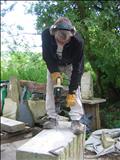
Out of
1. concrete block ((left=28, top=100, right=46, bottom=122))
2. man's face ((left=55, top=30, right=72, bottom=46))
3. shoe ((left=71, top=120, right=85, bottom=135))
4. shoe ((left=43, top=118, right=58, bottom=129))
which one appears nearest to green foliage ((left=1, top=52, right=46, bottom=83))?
concrete block ((left=28, top=100, right=46, bottom=122))

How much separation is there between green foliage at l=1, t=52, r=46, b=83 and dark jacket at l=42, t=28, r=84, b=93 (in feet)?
10.4

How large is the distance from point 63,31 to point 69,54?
314 mm

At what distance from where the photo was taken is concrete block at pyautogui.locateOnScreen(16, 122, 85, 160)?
309 centimetres

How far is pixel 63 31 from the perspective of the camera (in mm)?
3482

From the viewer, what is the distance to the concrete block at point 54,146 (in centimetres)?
309

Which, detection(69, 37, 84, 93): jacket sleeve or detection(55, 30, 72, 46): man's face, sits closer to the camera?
detection(55, 30, 72, 46): man's face

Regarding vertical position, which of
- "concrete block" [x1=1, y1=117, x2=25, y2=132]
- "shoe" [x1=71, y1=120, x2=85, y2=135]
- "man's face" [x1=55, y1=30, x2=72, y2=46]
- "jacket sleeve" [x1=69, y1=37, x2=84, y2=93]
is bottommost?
"concrete block" [x1=1, y1=117, x2=25, y2=132]

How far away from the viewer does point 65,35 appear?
11.5ft

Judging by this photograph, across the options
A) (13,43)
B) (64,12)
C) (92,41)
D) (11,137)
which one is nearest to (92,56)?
(92,41)

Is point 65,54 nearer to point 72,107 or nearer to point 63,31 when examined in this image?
point 63,31

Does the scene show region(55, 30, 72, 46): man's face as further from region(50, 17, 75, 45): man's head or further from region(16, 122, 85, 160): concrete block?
region(16, 122, 85, 160): concrete block

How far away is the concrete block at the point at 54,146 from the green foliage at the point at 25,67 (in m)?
3.05

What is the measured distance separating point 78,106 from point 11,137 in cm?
219

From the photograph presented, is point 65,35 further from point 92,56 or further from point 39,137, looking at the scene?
point 92,56
